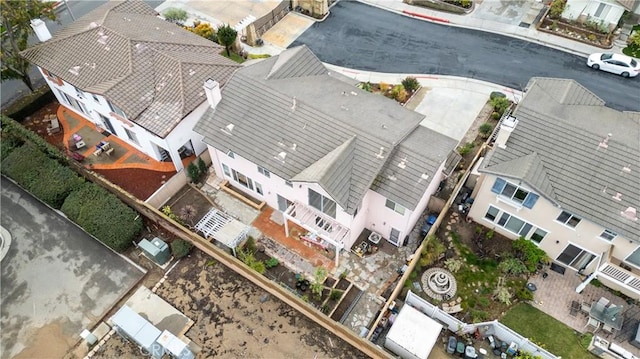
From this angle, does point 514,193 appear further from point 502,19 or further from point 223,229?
point 502,19

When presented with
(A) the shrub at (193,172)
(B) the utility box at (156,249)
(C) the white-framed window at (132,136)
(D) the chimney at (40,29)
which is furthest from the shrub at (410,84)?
(D) the chimney at (40,29)

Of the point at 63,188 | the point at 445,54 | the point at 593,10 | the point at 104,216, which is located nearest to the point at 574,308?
the point at 445,54

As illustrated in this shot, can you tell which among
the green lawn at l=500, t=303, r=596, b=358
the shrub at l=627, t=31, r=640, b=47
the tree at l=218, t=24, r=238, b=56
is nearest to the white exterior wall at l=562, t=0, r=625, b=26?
the shrub at l=627, t=31, r=640, b=47

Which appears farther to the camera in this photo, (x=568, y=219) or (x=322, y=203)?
(x=322, y=203)

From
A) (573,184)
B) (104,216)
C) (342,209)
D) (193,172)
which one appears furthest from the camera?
(193,172)

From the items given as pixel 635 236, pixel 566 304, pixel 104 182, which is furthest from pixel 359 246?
pixel 104 182

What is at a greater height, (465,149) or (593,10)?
(593,10)

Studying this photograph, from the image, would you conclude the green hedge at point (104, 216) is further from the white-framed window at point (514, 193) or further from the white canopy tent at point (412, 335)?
the white-framed window at point (514, 193)
